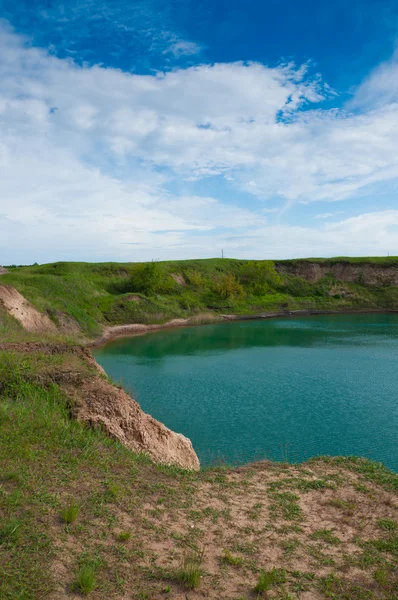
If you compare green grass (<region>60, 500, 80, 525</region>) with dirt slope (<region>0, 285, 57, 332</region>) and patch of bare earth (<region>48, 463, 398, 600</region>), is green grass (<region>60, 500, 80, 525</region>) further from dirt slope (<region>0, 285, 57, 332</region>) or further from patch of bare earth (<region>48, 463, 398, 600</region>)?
dirt slope (<region>0, 285, 57, 332</region>)

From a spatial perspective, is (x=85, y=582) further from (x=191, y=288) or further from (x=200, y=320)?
(x=191, y=288)

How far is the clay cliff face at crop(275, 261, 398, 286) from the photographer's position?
81875 millimetres

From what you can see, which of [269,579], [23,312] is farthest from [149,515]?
[23,312]

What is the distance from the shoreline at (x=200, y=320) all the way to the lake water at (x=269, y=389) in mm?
2790

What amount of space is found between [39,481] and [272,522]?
16.6ft

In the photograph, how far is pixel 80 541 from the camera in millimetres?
7074

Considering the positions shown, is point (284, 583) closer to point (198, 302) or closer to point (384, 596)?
point (384, 596)

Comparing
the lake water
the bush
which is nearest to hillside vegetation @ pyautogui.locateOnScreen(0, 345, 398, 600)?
the lake water

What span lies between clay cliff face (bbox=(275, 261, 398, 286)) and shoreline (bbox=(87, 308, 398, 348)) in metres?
9.08

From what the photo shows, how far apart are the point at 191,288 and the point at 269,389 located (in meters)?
46.8

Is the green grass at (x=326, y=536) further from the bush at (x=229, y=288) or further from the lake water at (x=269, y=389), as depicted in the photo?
the bush at (x=229, y=288)

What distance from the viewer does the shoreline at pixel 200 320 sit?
4935 cm

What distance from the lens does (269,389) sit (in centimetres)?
2578

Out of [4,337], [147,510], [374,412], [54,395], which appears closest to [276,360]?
[374,412]
